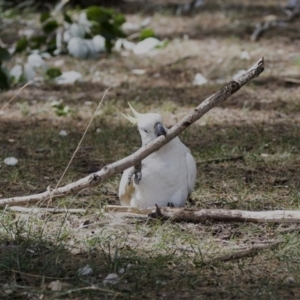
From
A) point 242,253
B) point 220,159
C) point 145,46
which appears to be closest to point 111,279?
point 242,253

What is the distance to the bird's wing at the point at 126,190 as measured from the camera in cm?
371

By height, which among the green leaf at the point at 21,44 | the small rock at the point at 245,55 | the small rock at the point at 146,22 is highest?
the green leaf at the point at 21,44

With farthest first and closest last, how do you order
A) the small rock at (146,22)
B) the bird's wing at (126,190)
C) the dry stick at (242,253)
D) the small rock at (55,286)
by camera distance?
the small rock at (146,22) < the bird's wing at (126,190) < the dry stick at (242,253) < the small rock at (55,286)

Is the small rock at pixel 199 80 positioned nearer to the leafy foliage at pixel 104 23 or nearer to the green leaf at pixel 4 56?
the leafy foliage at pixel 104 23

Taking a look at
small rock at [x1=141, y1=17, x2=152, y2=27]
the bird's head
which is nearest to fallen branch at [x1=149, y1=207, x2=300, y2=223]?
the bird's head

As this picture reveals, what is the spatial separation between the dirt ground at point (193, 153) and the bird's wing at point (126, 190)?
0.46 feet

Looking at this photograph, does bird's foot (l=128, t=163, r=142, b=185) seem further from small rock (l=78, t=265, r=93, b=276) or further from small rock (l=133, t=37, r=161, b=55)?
small rock (l=133, t=37, r=161, b=55)

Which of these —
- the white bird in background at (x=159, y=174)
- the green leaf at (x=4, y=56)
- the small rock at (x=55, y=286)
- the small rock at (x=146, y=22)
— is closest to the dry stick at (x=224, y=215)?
the white bird in background at (x=159, y=174)

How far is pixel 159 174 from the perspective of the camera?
11.9ft

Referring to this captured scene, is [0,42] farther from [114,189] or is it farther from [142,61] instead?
[114,189]

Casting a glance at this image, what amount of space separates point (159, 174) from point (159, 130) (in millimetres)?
202

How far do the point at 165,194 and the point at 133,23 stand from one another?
5.76 m

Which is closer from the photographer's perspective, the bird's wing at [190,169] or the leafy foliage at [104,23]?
the bird's wing at [190,169]

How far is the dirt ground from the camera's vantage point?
303cm
